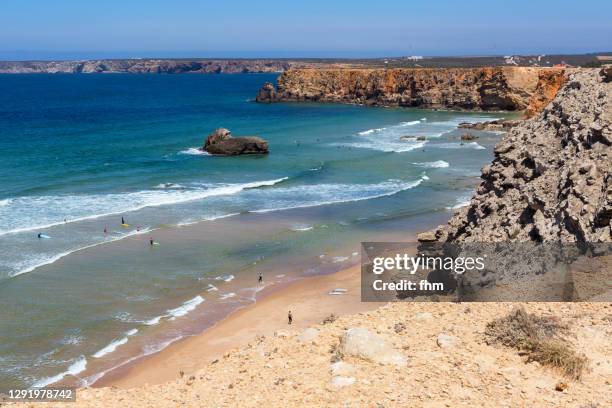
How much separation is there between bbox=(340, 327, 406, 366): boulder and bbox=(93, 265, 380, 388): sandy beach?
670 cm

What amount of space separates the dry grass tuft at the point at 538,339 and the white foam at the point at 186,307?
A: 1258 centimetres

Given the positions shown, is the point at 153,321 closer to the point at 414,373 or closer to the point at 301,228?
the point at 301,228

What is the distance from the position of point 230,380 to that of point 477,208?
311 inches

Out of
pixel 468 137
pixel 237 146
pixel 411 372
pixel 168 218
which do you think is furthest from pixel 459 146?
pixel 411 372

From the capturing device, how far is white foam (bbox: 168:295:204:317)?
67.2 feet

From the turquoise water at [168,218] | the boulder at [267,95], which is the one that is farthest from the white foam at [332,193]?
the boulder at [267,95]

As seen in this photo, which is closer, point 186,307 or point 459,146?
point 186,307

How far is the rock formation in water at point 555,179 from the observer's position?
11625 mm

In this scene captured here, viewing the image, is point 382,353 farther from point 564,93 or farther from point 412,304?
point 564,93

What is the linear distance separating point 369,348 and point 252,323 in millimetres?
10446

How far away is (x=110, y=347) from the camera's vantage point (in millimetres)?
18078

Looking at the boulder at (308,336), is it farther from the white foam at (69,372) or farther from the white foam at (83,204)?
the white foam at (83,204)

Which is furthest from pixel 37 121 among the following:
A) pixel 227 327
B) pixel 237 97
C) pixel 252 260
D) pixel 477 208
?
pixel 477 208

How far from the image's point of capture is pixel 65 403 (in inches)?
402
